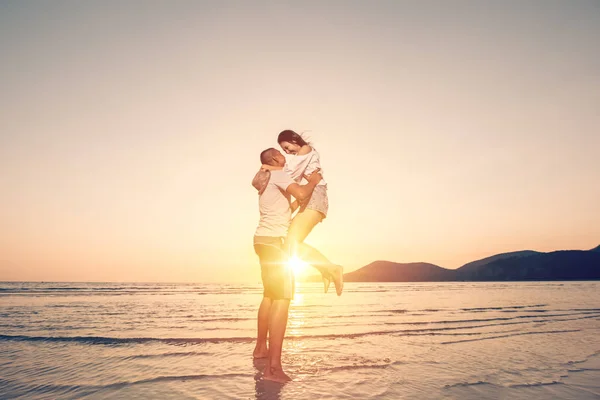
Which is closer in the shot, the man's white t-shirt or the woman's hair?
the man's white t-shirt

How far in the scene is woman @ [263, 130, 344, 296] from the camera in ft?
14.0

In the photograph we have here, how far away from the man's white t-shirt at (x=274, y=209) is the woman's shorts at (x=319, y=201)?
0.31m

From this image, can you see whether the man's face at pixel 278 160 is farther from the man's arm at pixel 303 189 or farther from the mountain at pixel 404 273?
the mountain at pixel 404 273

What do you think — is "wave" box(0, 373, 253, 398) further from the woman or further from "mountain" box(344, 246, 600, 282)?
"mountain" box(344, 246, 600, 282)

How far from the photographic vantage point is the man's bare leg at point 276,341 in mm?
3830

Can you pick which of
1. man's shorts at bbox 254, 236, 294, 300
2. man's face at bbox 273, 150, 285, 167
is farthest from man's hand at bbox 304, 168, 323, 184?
man's shorts at bbox 254, 236, 294, 300

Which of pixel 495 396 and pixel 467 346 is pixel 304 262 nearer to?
pixel 495 396

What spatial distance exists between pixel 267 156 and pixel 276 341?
219 cm

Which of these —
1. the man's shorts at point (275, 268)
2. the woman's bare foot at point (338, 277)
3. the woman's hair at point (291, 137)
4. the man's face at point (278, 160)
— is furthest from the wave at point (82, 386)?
the woman's hair at point (291, 137)

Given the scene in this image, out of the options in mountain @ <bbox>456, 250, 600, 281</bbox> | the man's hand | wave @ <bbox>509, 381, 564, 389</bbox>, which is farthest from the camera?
mountain @ <bbox>456, 250, 600, 281</bbox>

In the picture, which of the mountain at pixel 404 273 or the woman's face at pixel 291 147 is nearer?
the woman's face at pixel 291 147

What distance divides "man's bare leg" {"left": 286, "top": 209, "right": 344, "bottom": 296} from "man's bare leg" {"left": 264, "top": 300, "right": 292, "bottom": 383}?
0.66m

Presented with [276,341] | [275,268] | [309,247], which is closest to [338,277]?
[309,247]

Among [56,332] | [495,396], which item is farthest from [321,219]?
[56,332]
